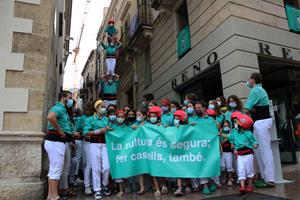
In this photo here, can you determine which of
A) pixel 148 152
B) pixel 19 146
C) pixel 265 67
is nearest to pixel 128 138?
pixel 148 152

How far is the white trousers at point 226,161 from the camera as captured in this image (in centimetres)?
675

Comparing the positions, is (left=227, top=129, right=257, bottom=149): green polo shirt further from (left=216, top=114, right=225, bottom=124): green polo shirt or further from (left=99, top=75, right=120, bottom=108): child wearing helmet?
(left=99, top=75, right=120, bottom=108): child wearing helmet

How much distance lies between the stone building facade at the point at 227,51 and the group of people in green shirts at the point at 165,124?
2520 millimetres

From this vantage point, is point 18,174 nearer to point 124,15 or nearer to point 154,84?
point 154,84

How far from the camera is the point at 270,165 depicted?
19.8 feet

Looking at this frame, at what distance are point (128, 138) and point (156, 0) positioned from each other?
31.7 feet

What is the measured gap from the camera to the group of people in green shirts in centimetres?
555

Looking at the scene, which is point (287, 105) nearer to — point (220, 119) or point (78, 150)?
point (220, 119)

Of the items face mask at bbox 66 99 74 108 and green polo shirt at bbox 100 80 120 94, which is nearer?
face mask at bbox 66 99 74 108

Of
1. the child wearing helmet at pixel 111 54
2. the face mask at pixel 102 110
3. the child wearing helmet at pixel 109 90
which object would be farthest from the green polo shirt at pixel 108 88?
the face mask at pixel 102 110

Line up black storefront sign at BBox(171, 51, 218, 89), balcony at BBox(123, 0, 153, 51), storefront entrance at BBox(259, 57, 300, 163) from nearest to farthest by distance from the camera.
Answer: black storefront sign at BBox(171, 51, 218, 89)
storefront entrance at BBox(259, 57, 300, 163)
balcony at BBox(123, 0, 153, 51)

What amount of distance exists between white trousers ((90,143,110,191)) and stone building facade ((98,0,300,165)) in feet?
15.5

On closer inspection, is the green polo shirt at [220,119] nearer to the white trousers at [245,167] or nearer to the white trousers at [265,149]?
the white trousers at [265,149]

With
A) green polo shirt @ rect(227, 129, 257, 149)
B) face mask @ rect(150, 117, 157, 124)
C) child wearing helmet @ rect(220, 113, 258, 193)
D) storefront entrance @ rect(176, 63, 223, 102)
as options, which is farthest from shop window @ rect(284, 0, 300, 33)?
face mask @ rect(150, 117, 157, 124)
